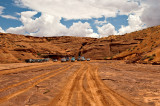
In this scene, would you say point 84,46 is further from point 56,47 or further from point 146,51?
point 146,51

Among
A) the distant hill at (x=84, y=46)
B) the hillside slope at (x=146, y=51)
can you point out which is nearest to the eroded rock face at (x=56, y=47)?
the distant hill at (x=84, y=46)

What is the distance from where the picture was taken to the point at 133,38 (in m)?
61.9

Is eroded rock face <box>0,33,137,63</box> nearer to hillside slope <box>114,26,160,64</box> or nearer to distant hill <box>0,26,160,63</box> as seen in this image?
distant hill <box>0,26,160,63</box>

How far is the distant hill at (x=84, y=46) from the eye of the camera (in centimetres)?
4404

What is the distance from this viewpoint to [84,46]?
271ft

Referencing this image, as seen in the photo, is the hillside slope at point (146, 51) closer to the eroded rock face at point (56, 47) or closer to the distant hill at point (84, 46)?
the distant hill at point (84, 46)

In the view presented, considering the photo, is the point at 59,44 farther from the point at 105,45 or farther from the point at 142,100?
the point at 142,100

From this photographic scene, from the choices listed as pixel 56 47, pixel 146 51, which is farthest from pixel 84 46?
pixel 146 51

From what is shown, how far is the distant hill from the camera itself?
44041 mm

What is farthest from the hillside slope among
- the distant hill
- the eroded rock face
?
the eroded rock face

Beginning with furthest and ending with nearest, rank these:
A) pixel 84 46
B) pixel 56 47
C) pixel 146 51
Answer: pixel 56 47 → pixel 84 46 → pixel 146 51

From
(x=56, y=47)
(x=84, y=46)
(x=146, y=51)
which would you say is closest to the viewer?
(x=146, y=51)

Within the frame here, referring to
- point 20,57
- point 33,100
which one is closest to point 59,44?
point 20,57

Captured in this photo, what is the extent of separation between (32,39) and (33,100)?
93.5 m
